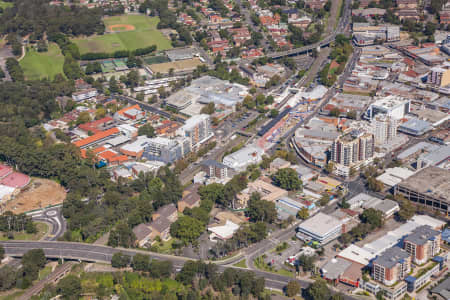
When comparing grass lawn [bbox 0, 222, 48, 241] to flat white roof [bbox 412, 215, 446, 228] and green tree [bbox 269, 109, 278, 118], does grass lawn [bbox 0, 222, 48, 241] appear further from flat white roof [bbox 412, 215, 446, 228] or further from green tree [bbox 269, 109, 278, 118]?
flat white roof [bbox 412, 215, 446, 228]

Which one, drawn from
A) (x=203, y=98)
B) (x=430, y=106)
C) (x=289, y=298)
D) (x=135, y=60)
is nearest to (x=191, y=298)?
(x=289, y=298)

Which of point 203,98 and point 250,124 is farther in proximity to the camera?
point 203,98

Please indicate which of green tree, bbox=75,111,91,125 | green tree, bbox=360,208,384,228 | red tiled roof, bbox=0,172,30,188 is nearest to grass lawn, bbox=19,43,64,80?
green tree, bbox=75,111,91,125

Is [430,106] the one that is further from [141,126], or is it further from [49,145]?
[49,145]

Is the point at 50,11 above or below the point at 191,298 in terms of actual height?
above

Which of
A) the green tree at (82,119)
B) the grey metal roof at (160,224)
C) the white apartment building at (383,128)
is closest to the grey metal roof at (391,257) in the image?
the grey metal roof at (160,224)

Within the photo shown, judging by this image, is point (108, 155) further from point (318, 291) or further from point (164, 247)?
point (318, 291)

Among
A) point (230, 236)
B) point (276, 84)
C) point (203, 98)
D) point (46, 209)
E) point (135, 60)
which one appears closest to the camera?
point (230, 236)
